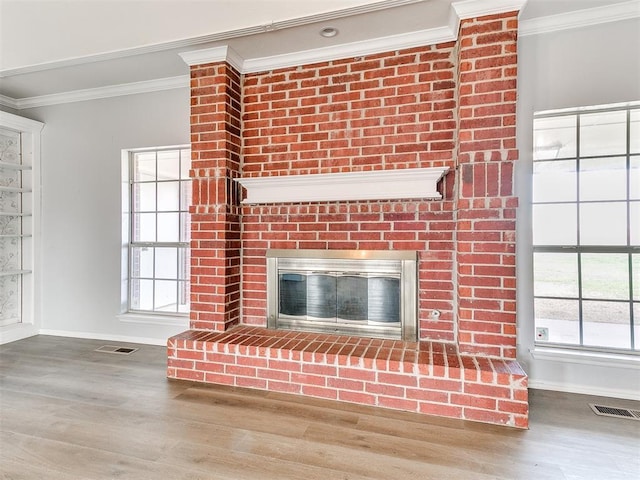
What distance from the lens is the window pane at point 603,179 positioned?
8.08ft

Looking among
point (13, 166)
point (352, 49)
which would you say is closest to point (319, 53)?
point (352, 49)

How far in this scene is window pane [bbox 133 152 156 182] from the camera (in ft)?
12.0

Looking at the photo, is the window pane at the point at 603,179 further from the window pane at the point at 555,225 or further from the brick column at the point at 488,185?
the brick column at the point at 488,185

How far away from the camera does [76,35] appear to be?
262 cm

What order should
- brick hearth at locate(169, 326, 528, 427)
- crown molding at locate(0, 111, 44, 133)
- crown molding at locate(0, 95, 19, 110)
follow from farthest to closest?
crown molding at locate(0, 95, 19, 110), crown molding at locate(0, 111, 44, 133), brick hearth at locate(169, 326, 528, 427)

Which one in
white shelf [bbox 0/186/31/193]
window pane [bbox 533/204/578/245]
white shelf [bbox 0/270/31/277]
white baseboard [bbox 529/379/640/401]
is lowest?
white baseboard [bbox 529/379/640/401]

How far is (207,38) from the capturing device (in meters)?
2.62

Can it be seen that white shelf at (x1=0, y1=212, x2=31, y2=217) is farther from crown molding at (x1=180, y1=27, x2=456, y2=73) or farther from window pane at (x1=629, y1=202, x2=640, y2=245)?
window pane at (x1=629, y1=202, x2=640, y2=245)

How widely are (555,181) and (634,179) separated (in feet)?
1.58

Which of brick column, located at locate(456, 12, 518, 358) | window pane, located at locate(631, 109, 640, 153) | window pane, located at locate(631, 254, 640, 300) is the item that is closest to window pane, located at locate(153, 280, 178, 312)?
brick column, located at locate(456, 12, 518, 358)

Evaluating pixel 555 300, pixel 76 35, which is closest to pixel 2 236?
pixel 76 35

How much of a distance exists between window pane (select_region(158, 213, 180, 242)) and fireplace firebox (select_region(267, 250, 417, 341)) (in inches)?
48.8

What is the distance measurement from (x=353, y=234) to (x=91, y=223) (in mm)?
2895

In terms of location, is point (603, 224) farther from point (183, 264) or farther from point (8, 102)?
point (8, 102)
